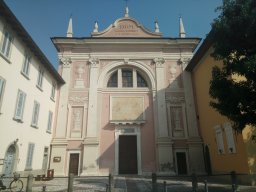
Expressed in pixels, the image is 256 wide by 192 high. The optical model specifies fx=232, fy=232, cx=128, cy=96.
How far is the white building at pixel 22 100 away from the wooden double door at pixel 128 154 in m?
6.19

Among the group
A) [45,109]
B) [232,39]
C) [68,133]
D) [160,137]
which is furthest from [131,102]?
[232,39]

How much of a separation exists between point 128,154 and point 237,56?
13429mm

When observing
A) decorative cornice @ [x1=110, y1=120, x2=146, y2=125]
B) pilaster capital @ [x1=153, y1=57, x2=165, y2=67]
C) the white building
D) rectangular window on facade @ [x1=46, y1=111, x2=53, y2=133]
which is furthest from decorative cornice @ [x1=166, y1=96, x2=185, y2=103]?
the white building

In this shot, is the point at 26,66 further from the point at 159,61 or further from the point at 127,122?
the point at 159,61

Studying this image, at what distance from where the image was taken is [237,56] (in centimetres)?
959

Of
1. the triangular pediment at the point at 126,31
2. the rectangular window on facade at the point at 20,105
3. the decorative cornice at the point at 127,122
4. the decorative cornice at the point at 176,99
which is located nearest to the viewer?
the rectangular window on facade at the point at 20,105

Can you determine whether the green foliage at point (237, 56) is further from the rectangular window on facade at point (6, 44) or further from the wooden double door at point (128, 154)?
the wooden double door at point (128, 154)

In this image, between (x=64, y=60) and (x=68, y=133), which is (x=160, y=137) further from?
(x=64, y=60)

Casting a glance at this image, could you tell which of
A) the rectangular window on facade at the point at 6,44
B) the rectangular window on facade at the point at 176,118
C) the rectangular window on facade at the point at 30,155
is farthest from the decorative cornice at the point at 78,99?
the rectangular window on facade at the point at 6,44

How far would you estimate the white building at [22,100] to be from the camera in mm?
12352

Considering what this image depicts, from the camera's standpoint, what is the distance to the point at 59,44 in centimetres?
2269

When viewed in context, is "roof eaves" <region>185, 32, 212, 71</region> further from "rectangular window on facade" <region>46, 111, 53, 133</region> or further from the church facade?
"rectangular window on facade" <region>46, 111, 53, 133</region>

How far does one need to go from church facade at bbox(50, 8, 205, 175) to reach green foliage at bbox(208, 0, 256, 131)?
10853mm

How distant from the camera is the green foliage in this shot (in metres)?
8.89
